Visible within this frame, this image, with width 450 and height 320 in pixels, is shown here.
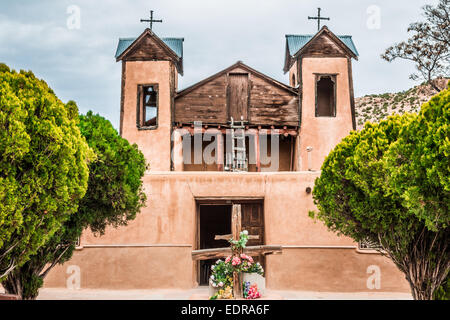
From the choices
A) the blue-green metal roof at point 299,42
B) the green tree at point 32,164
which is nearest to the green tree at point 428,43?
the blue-green metal roof at point 299,42

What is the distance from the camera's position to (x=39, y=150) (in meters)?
8.77

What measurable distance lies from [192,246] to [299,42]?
1426 cm

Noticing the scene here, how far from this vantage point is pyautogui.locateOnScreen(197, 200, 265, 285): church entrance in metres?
17.5

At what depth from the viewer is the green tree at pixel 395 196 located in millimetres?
8266

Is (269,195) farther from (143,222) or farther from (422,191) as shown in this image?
(422,191)

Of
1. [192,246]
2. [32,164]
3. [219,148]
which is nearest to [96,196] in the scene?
[32,164]

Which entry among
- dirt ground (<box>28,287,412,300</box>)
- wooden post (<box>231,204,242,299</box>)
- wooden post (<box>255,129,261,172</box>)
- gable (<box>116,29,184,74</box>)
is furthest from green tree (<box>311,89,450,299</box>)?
gable (<box>116,29,184,74</box>)

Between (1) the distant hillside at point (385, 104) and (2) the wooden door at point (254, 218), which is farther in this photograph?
(1) the distant hillside at point (385, 104)

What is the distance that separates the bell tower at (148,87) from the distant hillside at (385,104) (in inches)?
1302

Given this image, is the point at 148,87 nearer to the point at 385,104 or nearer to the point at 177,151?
the point at 177,151

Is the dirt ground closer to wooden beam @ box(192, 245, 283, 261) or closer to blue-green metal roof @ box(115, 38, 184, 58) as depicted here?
wooden beam @ box(192, 245, 283, 261)

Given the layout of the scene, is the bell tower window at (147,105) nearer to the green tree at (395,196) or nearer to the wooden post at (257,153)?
the wooden post at (257,153)

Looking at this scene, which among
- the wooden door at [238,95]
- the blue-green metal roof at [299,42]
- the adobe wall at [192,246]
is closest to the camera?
the adobe wall at [192,246]

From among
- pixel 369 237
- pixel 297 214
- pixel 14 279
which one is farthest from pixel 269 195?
pixel 14 279
